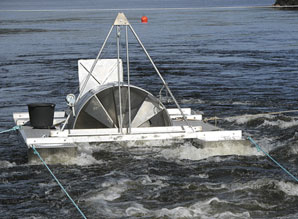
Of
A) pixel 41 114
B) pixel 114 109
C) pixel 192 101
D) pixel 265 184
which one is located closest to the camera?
pixel 265 184

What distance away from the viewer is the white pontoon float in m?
14.4

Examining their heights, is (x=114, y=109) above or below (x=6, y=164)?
above

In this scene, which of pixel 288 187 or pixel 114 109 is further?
pixel 114 109

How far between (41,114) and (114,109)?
199 centimetres

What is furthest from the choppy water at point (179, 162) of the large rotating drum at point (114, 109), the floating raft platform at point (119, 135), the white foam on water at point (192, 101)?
the large rotating drum at point (114, 109)

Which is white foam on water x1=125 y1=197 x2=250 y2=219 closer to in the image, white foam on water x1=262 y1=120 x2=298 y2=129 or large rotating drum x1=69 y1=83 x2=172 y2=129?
large rotating drum x1=69 y1=83 x2=172 y2=129

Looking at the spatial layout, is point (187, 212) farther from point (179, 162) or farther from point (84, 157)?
point (84, 157)

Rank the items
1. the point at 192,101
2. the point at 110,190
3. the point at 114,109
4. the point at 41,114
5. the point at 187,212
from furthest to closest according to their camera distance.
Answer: the point at 192,101 < the point at 41,114 < the point at 114,109 < the point at 110,190 < the point at 187,212

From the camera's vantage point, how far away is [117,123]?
15.5 meters

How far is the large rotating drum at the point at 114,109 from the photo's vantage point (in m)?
15.4

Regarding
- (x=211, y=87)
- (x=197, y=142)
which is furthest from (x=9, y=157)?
(x=211, y=87)

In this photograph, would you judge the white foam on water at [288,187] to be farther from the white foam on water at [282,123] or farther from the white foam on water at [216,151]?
the white foam on water at [282,123]

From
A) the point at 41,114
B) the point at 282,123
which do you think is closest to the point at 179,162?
the point at 41,114

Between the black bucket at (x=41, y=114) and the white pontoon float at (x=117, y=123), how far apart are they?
4.4 inches
